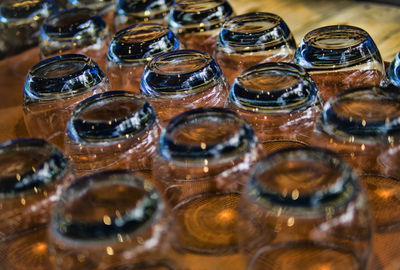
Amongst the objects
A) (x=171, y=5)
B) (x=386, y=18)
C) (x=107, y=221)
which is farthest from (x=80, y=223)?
(x=386, y=18)

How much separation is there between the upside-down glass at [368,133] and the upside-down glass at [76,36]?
390mm

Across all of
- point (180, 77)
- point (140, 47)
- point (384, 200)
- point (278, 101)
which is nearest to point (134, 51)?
point (140, 47)

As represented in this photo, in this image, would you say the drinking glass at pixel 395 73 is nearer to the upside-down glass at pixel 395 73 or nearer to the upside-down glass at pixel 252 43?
the upside-down glass at pixel 395 73

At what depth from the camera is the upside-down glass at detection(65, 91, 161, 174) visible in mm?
446

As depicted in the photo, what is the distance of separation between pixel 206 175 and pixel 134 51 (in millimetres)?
235

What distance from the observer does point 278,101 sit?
452 millimetres

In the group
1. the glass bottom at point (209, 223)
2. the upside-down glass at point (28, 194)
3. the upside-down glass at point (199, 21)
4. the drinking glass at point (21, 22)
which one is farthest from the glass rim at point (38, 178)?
the drinking glass at point (21, 22)

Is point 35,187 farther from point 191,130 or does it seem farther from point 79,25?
point 79,25

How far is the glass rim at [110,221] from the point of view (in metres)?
0.31

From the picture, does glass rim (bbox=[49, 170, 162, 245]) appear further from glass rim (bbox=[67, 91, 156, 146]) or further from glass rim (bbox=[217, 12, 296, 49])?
glass rim (bbox=[217, 12, 296, 49])

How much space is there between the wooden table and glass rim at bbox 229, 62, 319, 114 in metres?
0.25

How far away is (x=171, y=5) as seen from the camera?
0.77 metres

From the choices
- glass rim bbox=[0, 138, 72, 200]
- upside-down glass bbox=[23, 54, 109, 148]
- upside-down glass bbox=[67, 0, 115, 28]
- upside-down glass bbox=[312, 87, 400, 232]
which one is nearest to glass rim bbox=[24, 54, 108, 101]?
upside-down glass bbox=[23, 54, 109, 148]

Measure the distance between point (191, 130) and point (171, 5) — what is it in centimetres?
41
